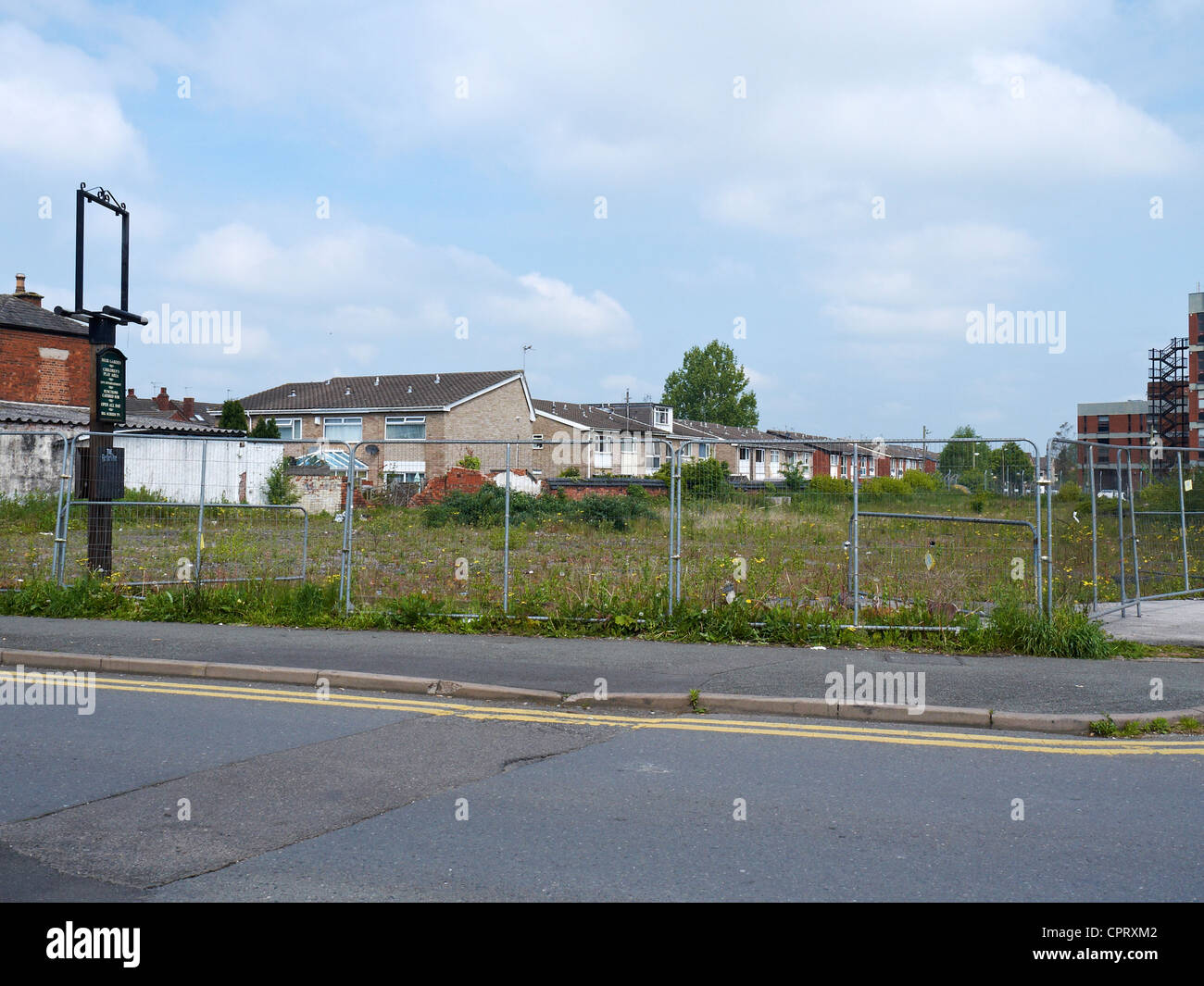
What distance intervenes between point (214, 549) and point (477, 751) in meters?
8.47

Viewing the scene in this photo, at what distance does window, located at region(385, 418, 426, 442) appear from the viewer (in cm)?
5331

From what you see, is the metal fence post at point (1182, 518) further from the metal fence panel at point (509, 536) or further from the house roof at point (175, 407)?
the house roof at point (175, 407)

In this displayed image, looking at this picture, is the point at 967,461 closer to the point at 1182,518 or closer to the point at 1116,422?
the point at 1182,518

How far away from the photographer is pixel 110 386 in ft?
47.0

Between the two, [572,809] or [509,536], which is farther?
[509,536]

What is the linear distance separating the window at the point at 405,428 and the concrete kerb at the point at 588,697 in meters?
43.4

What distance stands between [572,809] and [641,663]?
4.37 m

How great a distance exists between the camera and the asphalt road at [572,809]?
4.42m

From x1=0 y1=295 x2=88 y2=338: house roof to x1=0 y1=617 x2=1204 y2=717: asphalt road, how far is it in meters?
33.4

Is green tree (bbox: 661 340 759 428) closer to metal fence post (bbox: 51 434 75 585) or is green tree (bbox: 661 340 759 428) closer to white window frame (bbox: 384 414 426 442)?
white window frame (bbox: 384 414 426 442)

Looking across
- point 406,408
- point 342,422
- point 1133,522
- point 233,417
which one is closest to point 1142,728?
point 1133,522

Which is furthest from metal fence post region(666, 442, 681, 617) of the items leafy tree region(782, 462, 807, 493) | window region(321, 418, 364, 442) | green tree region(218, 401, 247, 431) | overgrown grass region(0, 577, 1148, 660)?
window region(321, 418, 364, 442)
